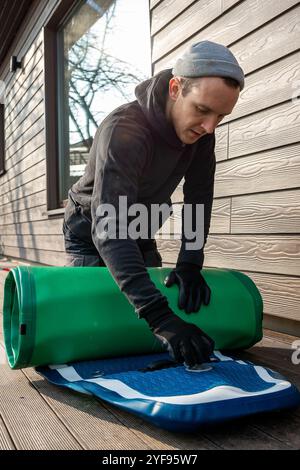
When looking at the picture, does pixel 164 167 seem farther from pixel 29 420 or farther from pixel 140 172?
pixel 29 420

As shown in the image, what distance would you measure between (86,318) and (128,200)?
1.33ft

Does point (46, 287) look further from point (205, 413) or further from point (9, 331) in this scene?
point (205, 413)

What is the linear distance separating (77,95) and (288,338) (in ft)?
11.1

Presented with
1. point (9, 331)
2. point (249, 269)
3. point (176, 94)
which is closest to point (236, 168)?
point (249, 269)

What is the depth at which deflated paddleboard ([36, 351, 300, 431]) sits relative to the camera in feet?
3.64

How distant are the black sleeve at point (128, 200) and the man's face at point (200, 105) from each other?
135 mm

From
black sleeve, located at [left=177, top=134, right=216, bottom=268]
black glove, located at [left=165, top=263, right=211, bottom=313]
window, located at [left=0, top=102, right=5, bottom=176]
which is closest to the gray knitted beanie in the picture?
black sleeve, located at [left=177, top=134, right=216, bottom=268]

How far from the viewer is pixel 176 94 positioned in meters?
1.52

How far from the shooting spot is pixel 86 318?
1563mm

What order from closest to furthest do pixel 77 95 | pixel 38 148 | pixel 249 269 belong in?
pixel 249 269
pixel 77 95
pixel 38 148

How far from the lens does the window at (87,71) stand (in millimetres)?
3680

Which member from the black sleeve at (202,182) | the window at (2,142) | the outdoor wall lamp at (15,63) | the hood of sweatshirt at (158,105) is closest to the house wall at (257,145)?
the black sleeve at (202,182)

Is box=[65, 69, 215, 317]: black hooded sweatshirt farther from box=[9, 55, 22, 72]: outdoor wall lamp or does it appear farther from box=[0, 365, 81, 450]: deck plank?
box=[9, 55, 22, 72]: outdoor wall lamp

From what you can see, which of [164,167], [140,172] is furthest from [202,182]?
[140,172]
